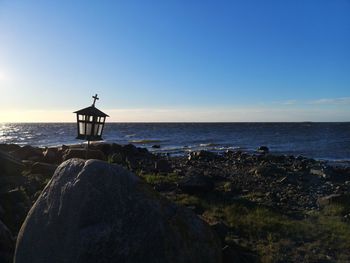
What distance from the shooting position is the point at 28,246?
521cm

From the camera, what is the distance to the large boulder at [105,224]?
15.6ft

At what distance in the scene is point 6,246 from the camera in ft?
21.2

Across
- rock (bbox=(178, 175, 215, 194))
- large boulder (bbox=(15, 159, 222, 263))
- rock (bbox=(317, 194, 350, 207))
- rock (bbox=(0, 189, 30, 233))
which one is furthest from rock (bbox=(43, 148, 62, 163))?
large boulder (bbox=(15, 159, 222, 263))

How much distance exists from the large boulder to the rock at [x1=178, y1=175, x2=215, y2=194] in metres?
7.38

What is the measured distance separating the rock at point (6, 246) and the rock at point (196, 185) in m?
7.08

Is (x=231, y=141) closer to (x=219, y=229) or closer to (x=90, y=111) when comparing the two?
(x=90, y=111)

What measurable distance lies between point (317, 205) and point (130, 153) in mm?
19315

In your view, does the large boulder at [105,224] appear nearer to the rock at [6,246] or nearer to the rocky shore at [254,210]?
the rocky shore at [254,210]

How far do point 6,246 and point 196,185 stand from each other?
7506mm

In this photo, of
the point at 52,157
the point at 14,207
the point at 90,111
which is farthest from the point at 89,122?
the point at 52,157

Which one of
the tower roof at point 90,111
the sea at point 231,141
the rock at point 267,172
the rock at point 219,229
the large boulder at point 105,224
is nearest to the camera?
the large boulder at point 105,224

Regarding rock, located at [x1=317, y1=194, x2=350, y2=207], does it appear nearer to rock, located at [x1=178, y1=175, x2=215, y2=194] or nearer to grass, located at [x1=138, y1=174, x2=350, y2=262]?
grass, located at [x1=138, y1=174, x2=350, y2=262]

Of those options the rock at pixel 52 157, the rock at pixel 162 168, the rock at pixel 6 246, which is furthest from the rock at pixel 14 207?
the rock at pixel 162 168

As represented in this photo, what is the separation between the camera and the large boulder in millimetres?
4742
